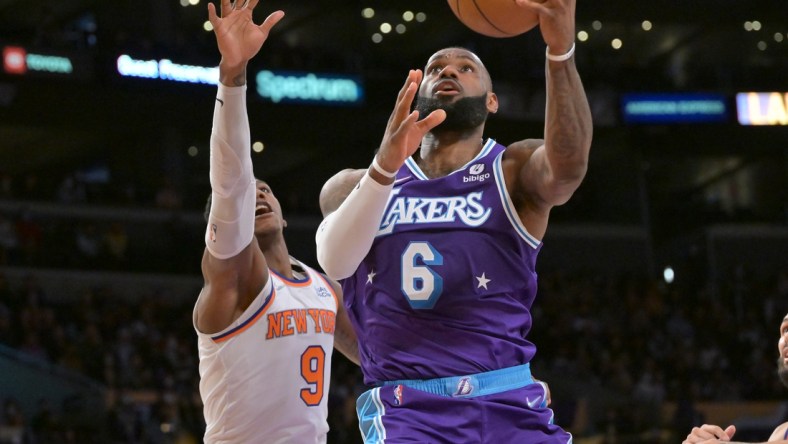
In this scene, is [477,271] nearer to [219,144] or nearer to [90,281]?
[219,144]

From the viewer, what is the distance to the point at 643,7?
89.9 ft

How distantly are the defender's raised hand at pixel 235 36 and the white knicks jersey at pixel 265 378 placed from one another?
139 cm

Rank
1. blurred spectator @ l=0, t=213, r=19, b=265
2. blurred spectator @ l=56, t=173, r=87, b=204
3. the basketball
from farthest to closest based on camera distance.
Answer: blurred spectator @ l=56, t=173, r=87, b=204
blurred spectator @ l=0, t=213, r=19, b=265
the basketball

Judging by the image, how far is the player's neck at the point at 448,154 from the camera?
14.5 feet

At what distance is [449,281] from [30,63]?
17707mm

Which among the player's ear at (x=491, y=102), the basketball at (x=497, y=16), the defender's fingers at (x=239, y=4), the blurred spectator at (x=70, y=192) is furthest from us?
the blurred spectator at (x=70, y=192)

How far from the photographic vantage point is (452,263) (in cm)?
410

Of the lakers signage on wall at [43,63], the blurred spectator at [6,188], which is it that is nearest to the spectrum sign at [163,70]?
the lakers signage on wall at [43,63]

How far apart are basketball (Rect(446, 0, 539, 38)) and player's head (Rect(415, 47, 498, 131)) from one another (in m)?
0.15

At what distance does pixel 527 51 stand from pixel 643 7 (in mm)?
2961

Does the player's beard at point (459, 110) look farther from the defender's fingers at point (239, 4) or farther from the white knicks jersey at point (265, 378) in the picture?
the white knicks jersey at point (265, 378)

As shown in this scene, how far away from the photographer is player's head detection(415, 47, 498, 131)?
434cm

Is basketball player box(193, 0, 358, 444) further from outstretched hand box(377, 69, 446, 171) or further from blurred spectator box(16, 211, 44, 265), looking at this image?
blurred spectator box(16, 211, 44, 265)

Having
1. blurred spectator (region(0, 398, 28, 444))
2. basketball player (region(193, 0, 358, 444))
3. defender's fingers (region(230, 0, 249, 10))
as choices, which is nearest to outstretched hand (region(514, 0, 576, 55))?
A: defender's fingers (region(230, 0, 249, 10))
